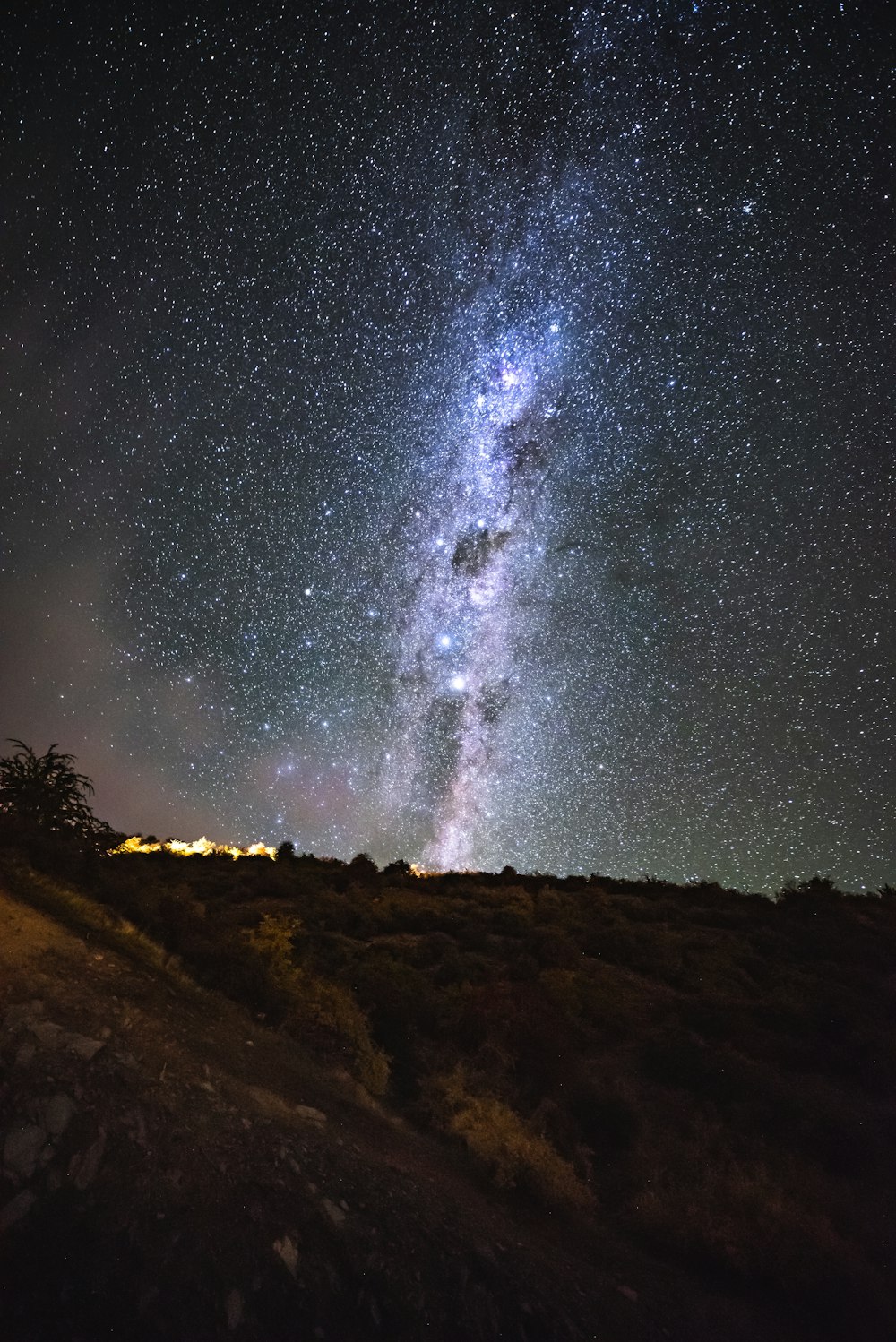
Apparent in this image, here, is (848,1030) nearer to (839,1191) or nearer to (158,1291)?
(839,1191)

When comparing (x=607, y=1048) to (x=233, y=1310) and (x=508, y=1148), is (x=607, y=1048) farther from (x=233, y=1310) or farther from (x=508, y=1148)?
(x=233, y=1310)

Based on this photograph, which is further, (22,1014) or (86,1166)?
(22,1014)

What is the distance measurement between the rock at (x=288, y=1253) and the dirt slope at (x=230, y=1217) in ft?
0.05

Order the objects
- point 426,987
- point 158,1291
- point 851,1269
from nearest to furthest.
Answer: point 158,1291 < point 851,1269 < point 426,987

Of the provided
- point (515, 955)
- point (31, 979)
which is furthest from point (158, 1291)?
point (515, 955)

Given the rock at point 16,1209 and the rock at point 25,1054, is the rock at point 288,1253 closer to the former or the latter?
the rock at point 16,1209

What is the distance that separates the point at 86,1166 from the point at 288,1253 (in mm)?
1737

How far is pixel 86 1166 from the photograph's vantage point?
4.93m

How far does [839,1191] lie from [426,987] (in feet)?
21.3

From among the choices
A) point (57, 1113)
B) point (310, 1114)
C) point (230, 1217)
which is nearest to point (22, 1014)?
point (57, 1113)

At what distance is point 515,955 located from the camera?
1480 cm

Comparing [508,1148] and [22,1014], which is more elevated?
[508,1148]

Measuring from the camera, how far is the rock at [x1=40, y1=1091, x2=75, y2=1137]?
5.10 metres

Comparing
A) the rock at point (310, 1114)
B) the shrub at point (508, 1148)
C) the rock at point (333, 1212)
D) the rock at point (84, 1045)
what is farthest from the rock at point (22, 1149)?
the shrub at point (508, 1148)
